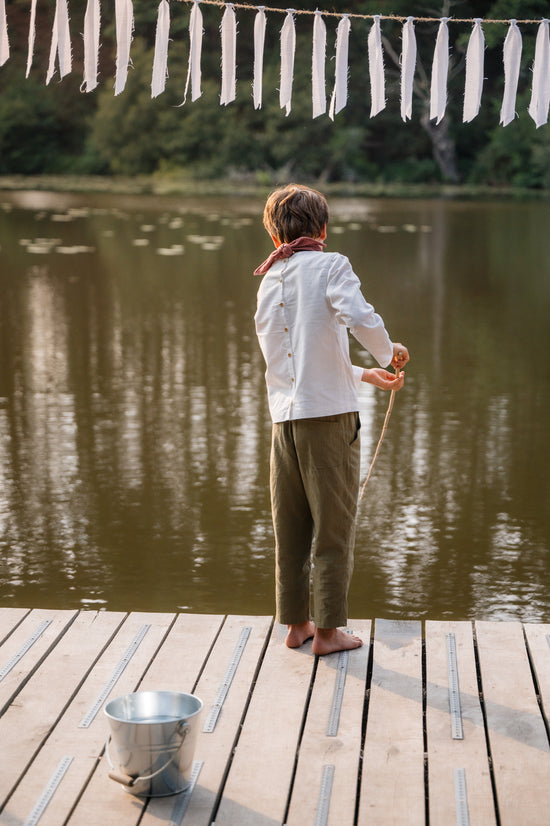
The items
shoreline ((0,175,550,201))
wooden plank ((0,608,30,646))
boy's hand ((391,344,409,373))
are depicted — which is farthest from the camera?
shoreline ((0,175,550,201))

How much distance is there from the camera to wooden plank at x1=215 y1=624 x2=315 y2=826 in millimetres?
2412

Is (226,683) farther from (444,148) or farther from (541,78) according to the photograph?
(444,148)

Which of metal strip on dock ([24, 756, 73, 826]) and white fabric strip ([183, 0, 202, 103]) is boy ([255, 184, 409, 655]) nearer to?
metal strip on dock ([24, 756, 73, 826])

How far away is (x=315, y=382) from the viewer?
301 centimetres

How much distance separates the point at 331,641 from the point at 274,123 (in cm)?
3713

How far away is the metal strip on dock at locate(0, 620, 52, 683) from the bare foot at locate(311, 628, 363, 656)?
79 cm

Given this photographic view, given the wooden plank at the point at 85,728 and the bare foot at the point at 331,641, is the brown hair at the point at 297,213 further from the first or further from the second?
the wooden plank at the point at 85,728

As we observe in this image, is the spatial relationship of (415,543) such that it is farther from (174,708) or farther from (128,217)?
(128,217)

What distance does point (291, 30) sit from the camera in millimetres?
4387

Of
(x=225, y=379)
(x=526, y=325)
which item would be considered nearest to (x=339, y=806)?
(x=225, y=379)

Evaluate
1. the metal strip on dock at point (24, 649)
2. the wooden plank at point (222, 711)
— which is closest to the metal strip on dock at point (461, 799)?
the wooden plank at point (222, 711)

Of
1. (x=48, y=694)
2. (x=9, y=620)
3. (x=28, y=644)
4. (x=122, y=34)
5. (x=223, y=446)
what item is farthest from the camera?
(x=223, y=446)

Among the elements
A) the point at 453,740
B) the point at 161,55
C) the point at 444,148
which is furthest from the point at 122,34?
the point at 444,148

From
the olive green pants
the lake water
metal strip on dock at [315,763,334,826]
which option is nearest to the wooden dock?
metal strip on dock at [315,763,334,826]
